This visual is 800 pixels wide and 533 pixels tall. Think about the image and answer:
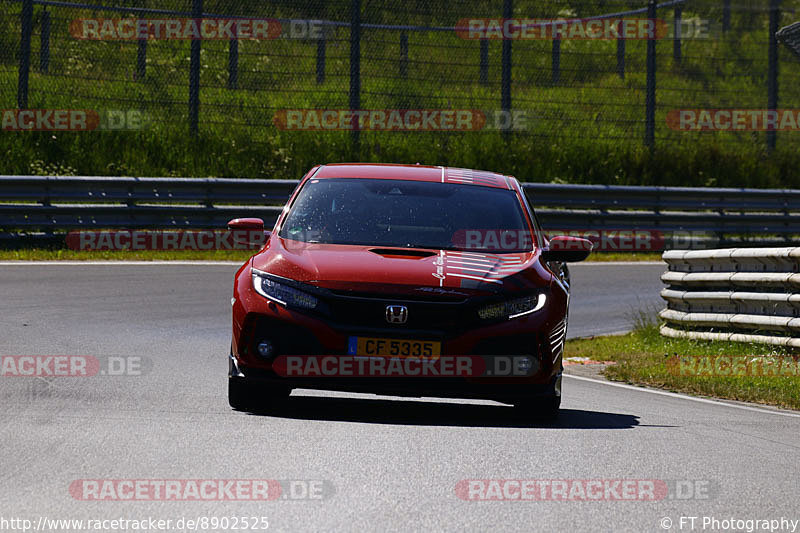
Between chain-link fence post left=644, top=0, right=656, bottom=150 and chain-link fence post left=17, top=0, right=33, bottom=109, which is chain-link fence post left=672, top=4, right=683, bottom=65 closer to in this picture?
chain-link fence post left=644, top=0, right=656, bottom=150

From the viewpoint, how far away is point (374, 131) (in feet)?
82.4

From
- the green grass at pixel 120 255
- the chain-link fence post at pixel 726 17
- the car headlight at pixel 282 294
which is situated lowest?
the green grass at pixel 120 255

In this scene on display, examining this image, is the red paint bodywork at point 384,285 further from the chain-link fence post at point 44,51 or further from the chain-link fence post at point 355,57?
the chain-link fence post at point 44,51

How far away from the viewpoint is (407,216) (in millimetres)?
9430

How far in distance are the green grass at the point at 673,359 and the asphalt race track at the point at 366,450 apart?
41 cm

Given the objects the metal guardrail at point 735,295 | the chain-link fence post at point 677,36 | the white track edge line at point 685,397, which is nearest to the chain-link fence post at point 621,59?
the chain-link fence post at point 677,36

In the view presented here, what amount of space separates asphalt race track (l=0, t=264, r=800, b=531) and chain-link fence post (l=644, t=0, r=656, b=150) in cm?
1339

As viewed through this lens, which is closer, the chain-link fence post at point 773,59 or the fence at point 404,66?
the fence at point 404,66

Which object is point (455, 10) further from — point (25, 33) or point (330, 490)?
point (330, 490)

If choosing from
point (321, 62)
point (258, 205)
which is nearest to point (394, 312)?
point (258, 205)

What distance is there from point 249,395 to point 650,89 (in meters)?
17.4

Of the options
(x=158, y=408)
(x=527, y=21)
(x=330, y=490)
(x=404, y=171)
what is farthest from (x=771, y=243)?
(x=330, y=490)

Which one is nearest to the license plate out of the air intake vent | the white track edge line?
the air intake vent

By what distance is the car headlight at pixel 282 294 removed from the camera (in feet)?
27.5
